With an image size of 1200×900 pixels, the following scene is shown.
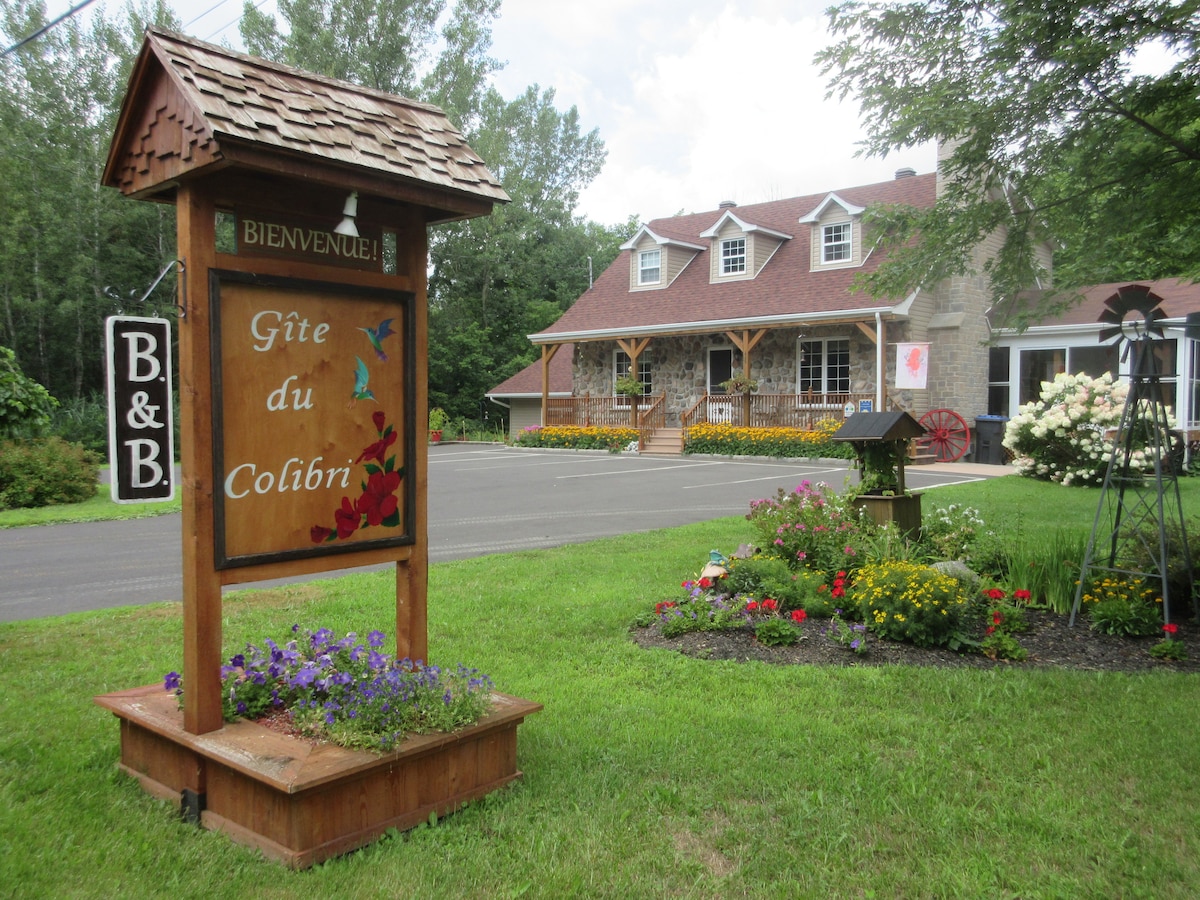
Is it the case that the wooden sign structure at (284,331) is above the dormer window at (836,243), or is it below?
below

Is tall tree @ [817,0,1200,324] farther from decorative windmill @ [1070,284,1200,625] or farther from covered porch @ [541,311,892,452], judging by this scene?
covered porch @ [541,311,892,452]

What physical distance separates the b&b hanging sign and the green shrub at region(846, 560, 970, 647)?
4301mm

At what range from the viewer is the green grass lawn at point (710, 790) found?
3.03 metres

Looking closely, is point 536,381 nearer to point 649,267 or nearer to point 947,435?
point 649,267

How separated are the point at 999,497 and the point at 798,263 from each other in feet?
45.8

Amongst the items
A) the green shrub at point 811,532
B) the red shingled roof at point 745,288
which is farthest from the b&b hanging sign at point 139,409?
the red shingled roof at point 745,288

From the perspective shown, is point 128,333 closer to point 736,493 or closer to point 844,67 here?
point 844,67

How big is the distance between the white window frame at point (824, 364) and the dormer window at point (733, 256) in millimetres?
3612

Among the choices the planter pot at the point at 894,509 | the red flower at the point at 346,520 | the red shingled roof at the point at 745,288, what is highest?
the red shingled roof at the point at 745,288

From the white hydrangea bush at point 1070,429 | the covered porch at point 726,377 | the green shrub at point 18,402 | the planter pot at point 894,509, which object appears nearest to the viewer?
the planter pot at point 894,509

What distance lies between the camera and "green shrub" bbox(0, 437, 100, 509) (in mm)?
14695

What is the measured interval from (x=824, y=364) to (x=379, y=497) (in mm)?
21915

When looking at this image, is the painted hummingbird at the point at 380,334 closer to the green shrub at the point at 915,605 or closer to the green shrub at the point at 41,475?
the green shrub at the point at 915,605

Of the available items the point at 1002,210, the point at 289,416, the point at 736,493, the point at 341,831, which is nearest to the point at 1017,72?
the point at 1002,210
